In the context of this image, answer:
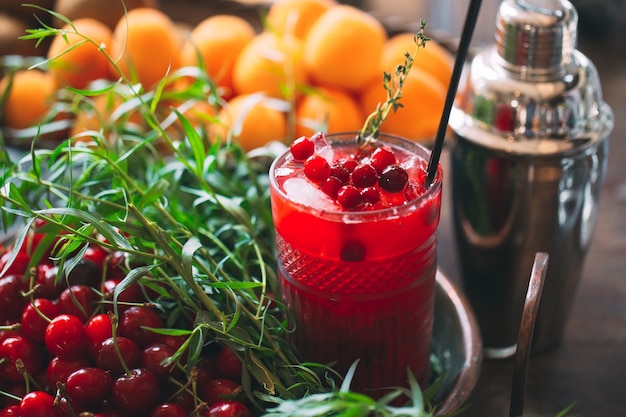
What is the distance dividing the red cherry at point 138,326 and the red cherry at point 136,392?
1.2 inches

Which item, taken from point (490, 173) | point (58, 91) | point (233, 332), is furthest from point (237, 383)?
point (58, 91)

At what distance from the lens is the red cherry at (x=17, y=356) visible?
0.50 meters

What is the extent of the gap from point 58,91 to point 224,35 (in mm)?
213

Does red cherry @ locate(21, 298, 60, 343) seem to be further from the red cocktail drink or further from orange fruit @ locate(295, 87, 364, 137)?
orange fruit @ locate(295, 87, 364, 137)

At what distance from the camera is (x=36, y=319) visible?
1.68 ft

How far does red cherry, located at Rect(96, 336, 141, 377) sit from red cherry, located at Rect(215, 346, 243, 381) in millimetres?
58

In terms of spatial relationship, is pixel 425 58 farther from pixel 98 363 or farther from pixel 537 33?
pixel 98 363

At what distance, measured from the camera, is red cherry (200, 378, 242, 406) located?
48 centimetres

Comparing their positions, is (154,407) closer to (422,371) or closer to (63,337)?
(63,337)

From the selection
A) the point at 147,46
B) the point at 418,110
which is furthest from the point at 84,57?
the point at 418,110

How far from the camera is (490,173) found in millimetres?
630

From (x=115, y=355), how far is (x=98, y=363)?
0.05ft

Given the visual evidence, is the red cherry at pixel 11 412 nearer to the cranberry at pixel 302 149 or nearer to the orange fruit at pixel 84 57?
the cranberry at pixel 302 149

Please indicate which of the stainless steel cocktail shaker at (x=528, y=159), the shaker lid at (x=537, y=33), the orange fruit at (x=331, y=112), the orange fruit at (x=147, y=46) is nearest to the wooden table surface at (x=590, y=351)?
the stainless steel cocktail shaker at (x=528, y=159)
